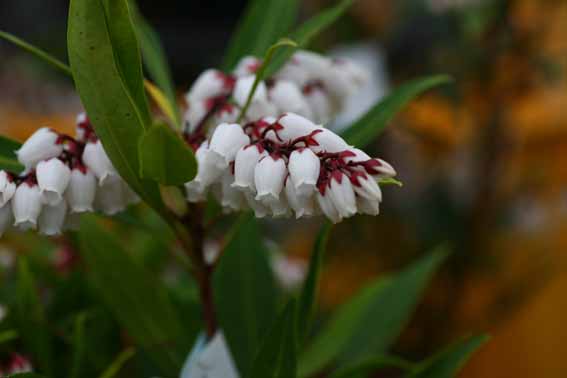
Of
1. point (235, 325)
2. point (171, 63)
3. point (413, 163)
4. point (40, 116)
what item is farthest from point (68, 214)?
point (171, 63)

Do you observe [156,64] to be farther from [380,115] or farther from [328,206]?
[328,206]

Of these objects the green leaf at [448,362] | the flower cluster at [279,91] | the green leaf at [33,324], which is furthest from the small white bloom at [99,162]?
the green leaf at [448,362]

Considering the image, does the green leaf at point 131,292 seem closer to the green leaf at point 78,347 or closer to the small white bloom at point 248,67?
the green leaf at point 78,347

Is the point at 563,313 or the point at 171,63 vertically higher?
the point at 563,313

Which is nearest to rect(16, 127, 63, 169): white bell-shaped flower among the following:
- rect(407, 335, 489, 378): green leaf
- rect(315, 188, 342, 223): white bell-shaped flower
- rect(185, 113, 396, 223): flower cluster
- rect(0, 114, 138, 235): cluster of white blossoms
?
rect(0, 114, 138, 235): cluster of white blossoms

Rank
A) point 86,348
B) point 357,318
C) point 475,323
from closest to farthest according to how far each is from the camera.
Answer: point 86,348 < point 357,318 < point 475,323

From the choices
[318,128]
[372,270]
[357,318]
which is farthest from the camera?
[372,270]

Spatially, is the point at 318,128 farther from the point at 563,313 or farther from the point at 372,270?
the point at 563,313

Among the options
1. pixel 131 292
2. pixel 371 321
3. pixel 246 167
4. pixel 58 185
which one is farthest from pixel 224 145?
pixel 371 321
